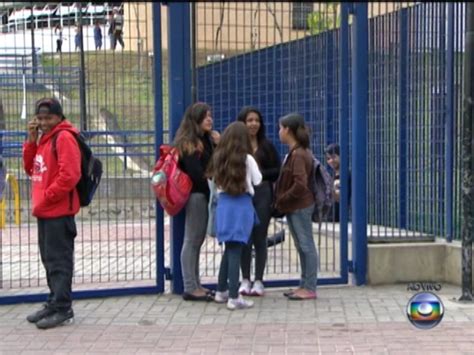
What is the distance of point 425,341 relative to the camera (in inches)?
215

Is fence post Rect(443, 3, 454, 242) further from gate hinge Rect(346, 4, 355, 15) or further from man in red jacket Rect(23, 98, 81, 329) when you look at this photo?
man in red jacket Rect(23, 98, 81, 329)

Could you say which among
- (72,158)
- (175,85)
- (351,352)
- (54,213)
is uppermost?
(175,85)

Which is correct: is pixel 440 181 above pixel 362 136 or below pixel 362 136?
below

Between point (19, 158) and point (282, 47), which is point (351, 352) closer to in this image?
point (282, 47)

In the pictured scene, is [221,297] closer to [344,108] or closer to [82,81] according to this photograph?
[344,108]

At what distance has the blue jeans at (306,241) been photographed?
22.0 ft

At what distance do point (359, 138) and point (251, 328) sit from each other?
2323 millimetres

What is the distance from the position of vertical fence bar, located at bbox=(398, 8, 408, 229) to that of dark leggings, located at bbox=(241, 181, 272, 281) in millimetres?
1565

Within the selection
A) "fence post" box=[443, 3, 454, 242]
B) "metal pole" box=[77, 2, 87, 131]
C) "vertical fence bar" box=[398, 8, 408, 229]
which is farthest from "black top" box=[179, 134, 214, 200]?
"fence post" box=[443, 3, 454, 242]

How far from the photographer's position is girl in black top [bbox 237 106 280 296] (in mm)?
6688

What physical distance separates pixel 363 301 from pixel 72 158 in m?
2.99

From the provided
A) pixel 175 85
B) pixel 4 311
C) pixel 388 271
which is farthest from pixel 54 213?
pixel 388 271

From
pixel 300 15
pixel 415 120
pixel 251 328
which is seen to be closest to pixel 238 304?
pixel 251 328

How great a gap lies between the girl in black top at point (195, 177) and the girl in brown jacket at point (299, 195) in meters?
0.70
